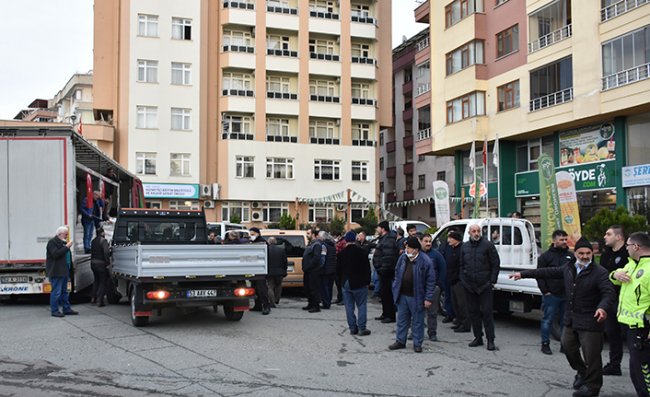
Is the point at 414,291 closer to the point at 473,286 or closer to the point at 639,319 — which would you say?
the point at 473,286

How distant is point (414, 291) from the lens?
934 cm

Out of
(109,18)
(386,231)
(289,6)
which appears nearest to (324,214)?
(289,6)

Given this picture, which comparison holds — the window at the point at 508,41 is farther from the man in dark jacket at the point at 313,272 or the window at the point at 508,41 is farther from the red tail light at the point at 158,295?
the red tail light at the point at 158,295

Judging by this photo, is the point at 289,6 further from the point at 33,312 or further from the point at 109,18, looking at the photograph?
the point at 33,312

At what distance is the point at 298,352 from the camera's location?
360 inches

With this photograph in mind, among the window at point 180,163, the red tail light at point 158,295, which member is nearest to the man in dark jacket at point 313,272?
the red tail light at point 158,295

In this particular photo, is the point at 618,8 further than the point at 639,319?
Yes

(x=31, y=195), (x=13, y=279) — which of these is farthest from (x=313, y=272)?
(x=13, y=279)

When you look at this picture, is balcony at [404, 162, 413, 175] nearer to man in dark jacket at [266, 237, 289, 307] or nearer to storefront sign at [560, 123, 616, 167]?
storefront sign at [560, 123, 616, 167]

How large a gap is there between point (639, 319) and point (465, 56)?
30983 millimetres

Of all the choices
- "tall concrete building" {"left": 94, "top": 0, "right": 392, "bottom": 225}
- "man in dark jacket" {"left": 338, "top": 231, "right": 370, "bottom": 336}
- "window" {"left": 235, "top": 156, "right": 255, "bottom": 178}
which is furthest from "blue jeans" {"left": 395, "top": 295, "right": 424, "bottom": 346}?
"window" {"left": 235, "top": 156, "right": 255, "bottom": 178}

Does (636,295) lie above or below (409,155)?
below

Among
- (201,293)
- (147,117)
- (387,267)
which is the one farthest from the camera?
(147,117)

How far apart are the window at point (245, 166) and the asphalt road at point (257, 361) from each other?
101ft
